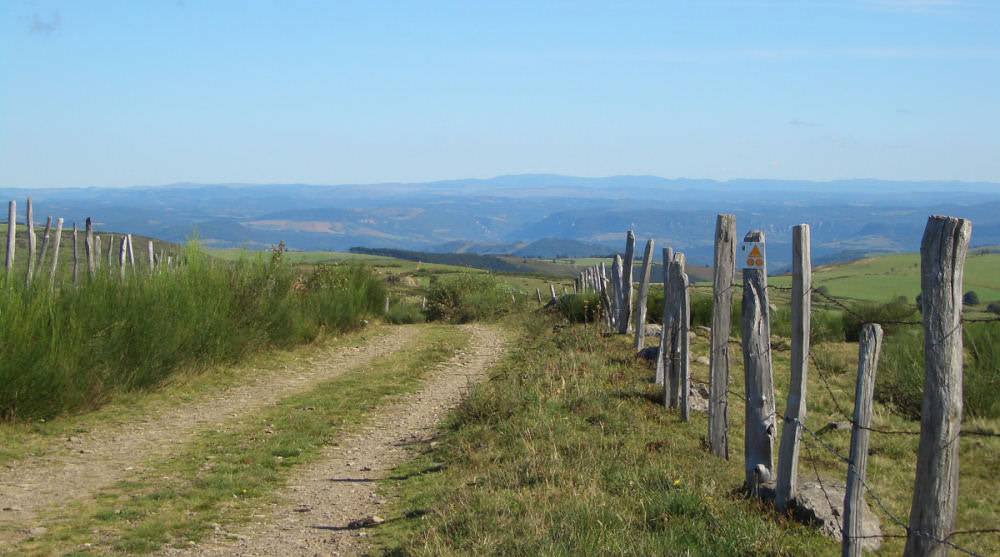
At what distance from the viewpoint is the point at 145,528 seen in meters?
5.48

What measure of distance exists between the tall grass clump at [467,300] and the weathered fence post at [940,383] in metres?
21.8

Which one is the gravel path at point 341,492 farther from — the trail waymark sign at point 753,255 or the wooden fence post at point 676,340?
the trail waymark sign at point 753,255

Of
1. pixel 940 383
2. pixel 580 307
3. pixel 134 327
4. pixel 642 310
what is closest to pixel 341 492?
pixel 940 383

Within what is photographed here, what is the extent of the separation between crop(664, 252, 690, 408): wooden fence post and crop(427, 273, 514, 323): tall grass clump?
15737mm

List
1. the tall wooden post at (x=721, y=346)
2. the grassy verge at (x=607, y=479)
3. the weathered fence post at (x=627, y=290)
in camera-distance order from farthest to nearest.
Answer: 1. the weathered fence post at (x=627, y=290)
2. the tall wooden post at (x=721, y=346)
3. the grassy verge at (x=607, y=479)

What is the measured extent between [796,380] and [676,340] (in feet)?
12.9

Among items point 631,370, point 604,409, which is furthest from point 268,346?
point 604,409

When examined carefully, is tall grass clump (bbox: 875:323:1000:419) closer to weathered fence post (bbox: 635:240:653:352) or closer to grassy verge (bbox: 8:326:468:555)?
weathered fence post (bbox: 635:240:653:352)

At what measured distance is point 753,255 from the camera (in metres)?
6.14

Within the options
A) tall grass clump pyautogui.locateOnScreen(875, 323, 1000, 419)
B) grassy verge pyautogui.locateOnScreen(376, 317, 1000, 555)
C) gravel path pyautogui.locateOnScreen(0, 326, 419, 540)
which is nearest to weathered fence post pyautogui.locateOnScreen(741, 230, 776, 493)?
grassy verge pyautogui.locateOnScreen(376, 317, 1000, 555)

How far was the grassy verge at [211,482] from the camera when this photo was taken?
534 centimetres

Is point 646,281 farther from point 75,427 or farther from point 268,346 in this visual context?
point 75,427

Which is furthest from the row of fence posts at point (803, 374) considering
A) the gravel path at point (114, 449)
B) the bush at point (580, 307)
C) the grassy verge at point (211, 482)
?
the bush at point (580, 307)

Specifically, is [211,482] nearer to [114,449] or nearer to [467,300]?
[114,449]
